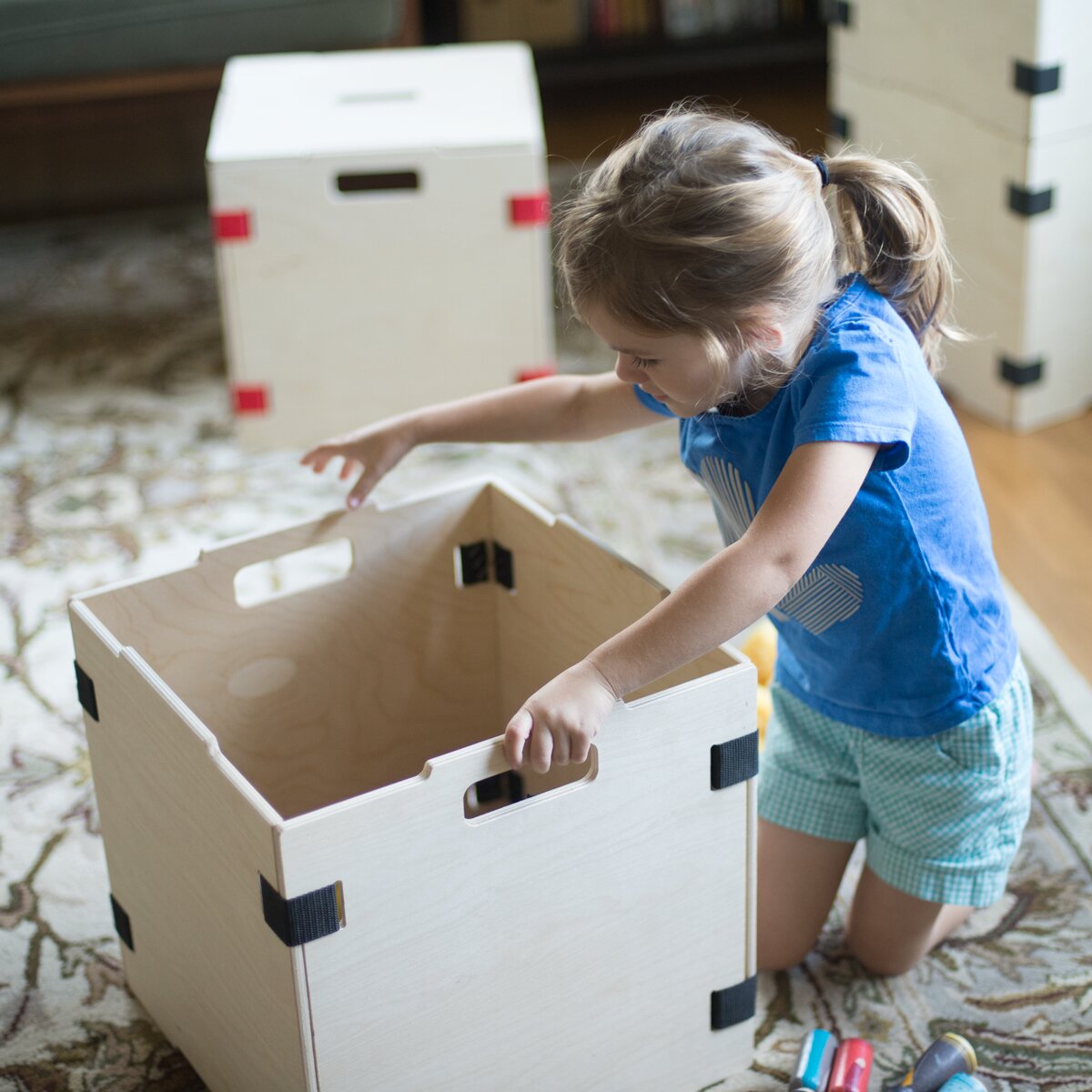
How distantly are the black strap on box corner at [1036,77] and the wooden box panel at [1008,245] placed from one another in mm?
66

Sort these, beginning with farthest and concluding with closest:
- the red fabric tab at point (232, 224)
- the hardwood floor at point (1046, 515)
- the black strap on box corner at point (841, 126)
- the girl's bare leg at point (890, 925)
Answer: the black strap on box corner at point (841, 126), the red fabric tab at point (232, 224), the hardwood floor at point (1046, 515), the girl's bare leg at point (890, 925)

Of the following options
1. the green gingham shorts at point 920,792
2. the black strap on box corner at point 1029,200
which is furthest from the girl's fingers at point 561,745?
the black strap on box corner at point 1029,200

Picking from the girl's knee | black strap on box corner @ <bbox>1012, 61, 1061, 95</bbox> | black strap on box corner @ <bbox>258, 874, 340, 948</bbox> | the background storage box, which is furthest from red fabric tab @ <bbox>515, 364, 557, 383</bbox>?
black strap on box corner @ <bbox>258, 874, 340, 948</bbox>

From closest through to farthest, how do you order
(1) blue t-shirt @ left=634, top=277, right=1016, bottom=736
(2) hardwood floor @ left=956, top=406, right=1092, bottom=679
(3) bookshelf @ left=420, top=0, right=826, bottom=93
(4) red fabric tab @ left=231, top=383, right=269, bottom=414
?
1. (1) blue t-shirt @ left=634, top=277, right=1016, bottom=736
2. (2) hardwood floor @ left=956, top=406, right=1092, bottom=679
3. (4) red fabric tab @ left=231, top=383, right=269, bottom=414
4. (3) bookshelf @ left=420, top=0, right=826, bottom=93

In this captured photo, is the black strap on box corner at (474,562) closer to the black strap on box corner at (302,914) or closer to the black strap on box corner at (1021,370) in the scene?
the black strap on box corner at (302,914)

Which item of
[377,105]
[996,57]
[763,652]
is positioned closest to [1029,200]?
[996,57]

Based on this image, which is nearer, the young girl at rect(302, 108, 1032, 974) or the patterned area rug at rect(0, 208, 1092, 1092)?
the young girl at rect(302, 108, 1032, 974)

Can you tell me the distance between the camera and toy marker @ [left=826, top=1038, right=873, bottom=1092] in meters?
1.00

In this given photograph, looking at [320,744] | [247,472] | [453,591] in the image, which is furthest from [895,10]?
[320,744]

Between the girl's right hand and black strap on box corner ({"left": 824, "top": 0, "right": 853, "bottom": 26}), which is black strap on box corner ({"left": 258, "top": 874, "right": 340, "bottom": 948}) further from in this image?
black strap on box corner ({"left": 824, "top": 0, "right": 853, "bottom": 26})

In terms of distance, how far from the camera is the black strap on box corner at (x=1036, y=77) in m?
1.71

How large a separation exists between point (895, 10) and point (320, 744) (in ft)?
4.24

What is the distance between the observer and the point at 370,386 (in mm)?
1945

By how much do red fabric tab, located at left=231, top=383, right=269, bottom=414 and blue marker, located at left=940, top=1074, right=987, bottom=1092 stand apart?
1.26 meters
